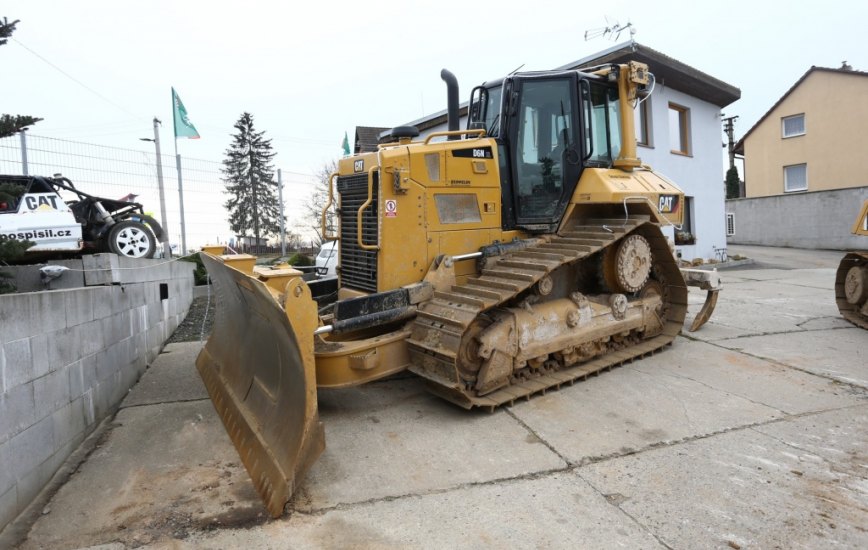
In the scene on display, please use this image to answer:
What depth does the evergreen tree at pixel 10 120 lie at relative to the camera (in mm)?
3627

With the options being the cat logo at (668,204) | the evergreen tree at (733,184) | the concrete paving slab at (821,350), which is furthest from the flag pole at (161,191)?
the evergreen tree at (733,184)

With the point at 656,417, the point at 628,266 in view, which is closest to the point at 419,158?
the point at 628,266

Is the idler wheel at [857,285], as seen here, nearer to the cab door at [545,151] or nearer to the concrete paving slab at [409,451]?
the cab door at [545,151]

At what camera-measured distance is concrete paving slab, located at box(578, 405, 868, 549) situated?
274cm

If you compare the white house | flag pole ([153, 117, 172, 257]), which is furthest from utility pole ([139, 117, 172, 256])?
→ the white house

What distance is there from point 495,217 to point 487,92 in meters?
1.49

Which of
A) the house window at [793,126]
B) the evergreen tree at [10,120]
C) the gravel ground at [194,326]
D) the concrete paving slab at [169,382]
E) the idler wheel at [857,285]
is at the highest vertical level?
the house window at [793,126]

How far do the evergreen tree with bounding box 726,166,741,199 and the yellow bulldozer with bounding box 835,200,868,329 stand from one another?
28805 millimetres

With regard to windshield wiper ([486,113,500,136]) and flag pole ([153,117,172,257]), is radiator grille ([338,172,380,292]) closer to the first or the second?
windshield wiper ([486,113,500,136])

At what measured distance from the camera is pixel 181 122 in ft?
44.7

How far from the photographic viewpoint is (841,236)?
792 inches

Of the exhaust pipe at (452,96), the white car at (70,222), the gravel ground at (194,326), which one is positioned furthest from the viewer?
the gravel ground at (194,326)

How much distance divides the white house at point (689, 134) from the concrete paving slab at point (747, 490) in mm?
9635

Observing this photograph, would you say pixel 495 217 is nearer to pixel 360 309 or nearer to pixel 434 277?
pixel 434 277
